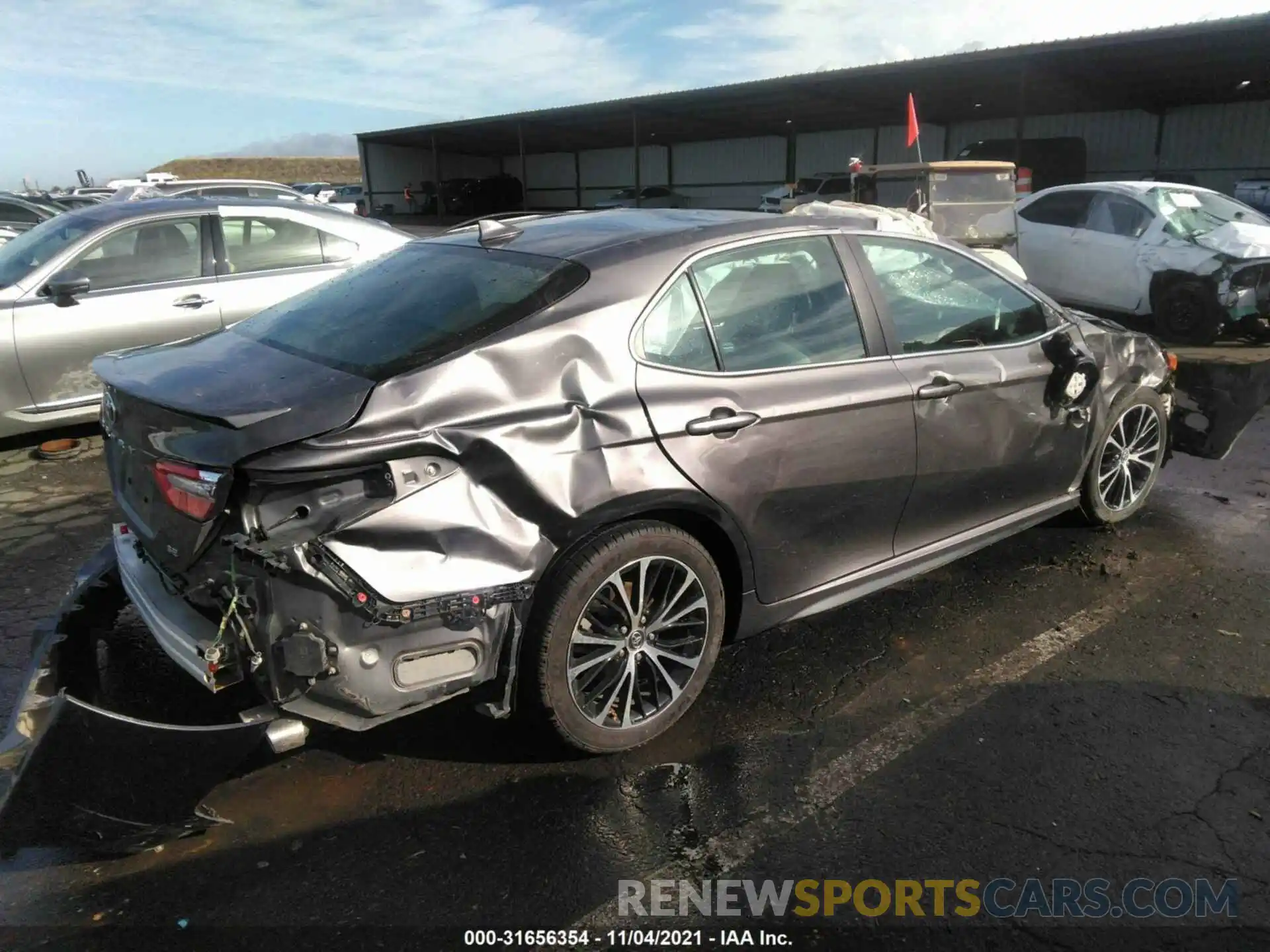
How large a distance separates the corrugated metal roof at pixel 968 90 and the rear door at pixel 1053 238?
8587 mm

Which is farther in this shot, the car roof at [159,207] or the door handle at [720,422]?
the car roof at [159,207]

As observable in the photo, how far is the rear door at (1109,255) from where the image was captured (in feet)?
32.7

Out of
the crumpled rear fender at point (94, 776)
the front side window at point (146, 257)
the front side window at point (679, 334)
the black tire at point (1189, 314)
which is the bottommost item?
the crumpled rear fender at point (94, 776)

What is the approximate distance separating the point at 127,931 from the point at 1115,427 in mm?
4523

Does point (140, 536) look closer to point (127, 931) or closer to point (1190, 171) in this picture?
point (127, 931)

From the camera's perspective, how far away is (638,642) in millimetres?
2900

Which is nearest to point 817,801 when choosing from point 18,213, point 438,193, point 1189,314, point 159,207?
point 159,207

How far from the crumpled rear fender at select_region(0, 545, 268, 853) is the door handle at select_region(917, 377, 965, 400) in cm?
254

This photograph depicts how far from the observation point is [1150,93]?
2391cm

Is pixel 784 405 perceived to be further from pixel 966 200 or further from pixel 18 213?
pixel 18 213

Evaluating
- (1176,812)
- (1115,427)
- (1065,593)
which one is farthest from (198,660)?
(1115,427)

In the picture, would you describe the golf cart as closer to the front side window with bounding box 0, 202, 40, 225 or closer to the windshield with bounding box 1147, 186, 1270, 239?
the windshield with bounding box 1147, 186, 1270, 239

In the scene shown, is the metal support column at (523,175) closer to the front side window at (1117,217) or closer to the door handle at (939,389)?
the front side window at (1117,217)

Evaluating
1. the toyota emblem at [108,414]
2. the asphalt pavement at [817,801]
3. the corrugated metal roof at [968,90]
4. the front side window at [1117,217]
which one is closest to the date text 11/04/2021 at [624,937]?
the asphalt pavement at [817,801]
